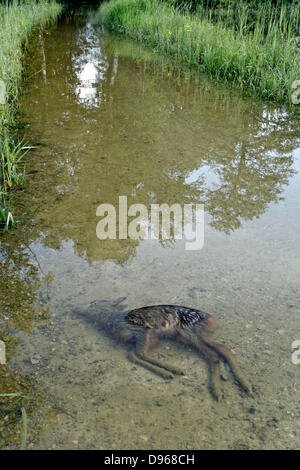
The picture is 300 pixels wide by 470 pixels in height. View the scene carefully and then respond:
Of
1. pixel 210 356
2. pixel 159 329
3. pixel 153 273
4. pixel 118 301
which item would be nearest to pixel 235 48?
pixel 153 273

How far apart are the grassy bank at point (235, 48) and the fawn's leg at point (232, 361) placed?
16.3 ft

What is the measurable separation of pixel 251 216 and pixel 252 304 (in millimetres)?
1182

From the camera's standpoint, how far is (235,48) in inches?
279

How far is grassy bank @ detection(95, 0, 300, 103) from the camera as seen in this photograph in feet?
20.7

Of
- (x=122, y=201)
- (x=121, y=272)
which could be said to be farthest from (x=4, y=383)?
(x=122, y=201)

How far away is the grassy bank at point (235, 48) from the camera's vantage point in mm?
6320

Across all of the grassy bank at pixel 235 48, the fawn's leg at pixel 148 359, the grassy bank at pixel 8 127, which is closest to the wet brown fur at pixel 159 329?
the fawn's leg at pixel 148 359

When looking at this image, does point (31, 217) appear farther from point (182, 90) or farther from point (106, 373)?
point (182, 90)

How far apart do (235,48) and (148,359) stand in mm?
6501

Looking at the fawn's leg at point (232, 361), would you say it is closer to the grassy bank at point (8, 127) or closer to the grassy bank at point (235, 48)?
the grassy bank at point (8, 127)

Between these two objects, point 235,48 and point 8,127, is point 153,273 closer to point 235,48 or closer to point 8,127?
point 8,127

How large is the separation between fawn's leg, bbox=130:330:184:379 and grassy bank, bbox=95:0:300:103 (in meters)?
5.07

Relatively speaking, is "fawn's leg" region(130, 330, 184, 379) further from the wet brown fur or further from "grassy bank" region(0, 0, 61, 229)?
"grassy bank" region(0, 0, 61, 229)

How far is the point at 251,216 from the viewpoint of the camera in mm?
3479
